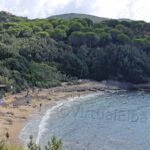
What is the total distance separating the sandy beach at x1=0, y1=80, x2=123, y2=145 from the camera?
51.1 meters

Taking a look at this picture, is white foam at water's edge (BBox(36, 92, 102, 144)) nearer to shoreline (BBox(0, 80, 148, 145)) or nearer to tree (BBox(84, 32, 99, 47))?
→ shoreline (BBox(0, 80, 148, 145))

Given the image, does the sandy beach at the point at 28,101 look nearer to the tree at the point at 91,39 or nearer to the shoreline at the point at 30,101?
the shoreline at the point at 30,101

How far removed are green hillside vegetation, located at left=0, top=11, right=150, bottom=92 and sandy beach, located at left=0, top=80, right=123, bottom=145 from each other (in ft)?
7.49

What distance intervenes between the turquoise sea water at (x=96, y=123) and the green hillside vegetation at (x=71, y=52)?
9219 millimetres

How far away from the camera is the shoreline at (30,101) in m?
51.1

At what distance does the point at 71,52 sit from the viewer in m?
90.3

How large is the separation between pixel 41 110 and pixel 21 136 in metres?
14.5

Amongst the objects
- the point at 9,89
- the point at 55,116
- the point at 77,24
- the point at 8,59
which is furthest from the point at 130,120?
the point at 77,24

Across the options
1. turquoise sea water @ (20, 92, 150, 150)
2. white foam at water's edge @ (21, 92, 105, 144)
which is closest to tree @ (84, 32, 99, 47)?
white foam at water's edge @ (21, 92, 105, 144)

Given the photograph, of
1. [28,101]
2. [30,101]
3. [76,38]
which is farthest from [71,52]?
[28,101]

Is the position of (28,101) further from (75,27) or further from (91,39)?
(75,27)

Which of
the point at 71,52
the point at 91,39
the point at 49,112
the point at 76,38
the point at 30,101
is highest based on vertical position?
the point at 76,38

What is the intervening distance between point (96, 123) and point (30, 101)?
13.5m

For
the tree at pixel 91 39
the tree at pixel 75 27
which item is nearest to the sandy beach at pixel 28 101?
the tree at pixel 91 39
